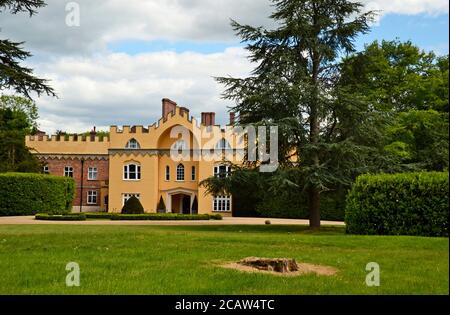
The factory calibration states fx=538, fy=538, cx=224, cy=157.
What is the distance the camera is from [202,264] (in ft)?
32.3

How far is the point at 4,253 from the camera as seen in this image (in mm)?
11422

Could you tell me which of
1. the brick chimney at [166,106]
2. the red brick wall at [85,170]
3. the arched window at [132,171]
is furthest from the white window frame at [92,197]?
the brick chimney at [166,106]

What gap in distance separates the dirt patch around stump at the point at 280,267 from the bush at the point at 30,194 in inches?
1135

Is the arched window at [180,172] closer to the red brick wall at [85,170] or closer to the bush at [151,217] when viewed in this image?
the red brick wall at [85,170]

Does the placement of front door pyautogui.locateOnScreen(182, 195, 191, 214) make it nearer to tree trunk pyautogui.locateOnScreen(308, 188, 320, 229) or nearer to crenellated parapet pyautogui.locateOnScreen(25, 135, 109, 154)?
crenellated parapet pyautogui.locateOnScreen(25, 135, 109, 154)

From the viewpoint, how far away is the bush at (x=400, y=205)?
17328mm

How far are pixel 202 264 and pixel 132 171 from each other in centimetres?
3875

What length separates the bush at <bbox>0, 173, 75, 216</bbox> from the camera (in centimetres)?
3612

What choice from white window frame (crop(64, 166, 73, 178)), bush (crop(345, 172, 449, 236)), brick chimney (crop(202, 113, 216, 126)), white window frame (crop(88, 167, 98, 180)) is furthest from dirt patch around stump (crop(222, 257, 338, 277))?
white window frame (crop(64, 166, 73, 178))

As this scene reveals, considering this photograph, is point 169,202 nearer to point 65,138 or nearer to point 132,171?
point 132,171

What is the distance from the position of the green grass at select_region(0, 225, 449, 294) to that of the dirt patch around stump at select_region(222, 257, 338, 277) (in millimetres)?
302

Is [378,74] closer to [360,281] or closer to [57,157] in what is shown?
[360,281]
